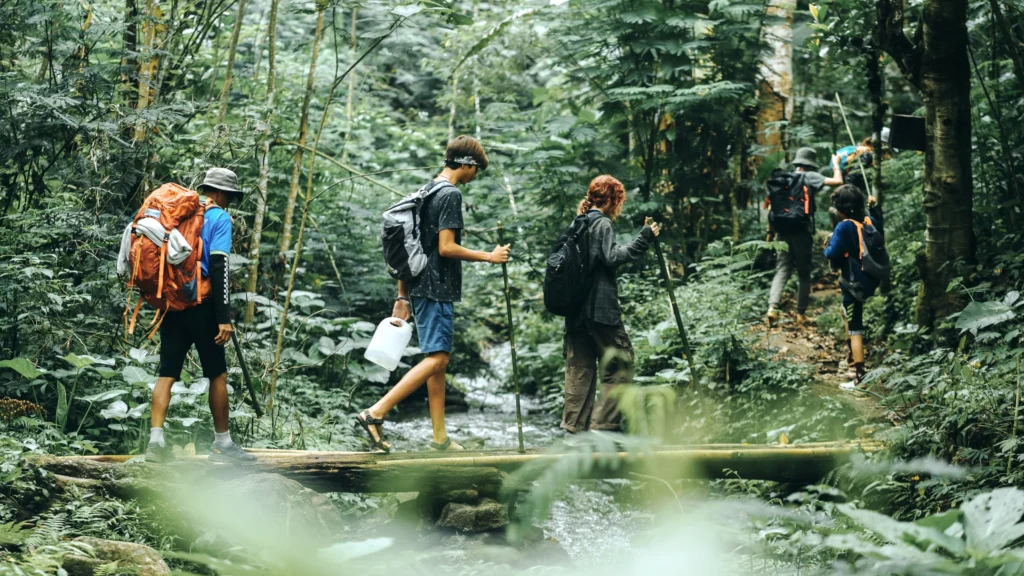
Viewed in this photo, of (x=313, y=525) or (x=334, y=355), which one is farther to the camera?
(x=334, y=355)

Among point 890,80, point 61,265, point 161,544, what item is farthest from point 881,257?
point 890,80

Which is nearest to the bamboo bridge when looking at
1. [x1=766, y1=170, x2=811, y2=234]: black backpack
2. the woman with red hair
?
the woman with red hair

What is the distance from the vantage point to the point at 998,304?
587 centimetres

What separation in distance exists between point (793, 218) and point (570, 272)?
16.3 ft

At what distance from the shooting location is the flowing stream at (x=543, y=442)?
6.03 metres

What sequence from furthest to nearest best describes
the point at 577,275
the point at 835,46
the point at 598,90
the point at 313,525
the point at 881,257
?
the point at 598,90, the point at 835,46, the point at 881,257, the point at 577,275, the point at 313,525

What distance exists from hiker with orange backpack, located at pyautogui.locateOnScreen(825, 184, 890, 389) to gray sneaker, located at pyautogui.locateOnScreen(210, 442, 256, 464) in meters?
5.78

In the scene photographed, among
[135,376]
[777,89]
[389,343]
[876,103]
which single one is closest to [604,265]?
[389,343]

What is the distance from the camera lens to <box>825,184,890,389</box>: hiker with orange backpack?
26.3 feet

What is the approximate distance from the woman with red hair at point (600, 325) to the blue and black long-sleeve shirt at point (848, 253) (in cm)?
280

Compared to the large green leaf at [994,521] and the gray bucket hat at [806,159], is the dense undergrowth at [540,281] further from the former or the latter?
the gray bucket hat at [806,159]

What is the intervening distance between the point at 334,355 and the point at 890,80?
1331 cm

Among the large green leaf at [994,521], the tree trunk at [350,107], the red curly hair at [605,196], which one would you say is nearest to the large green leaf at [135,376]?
the tree trunk at [350,107]

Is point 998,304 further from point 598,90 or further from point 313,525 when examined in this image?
point 598,90
